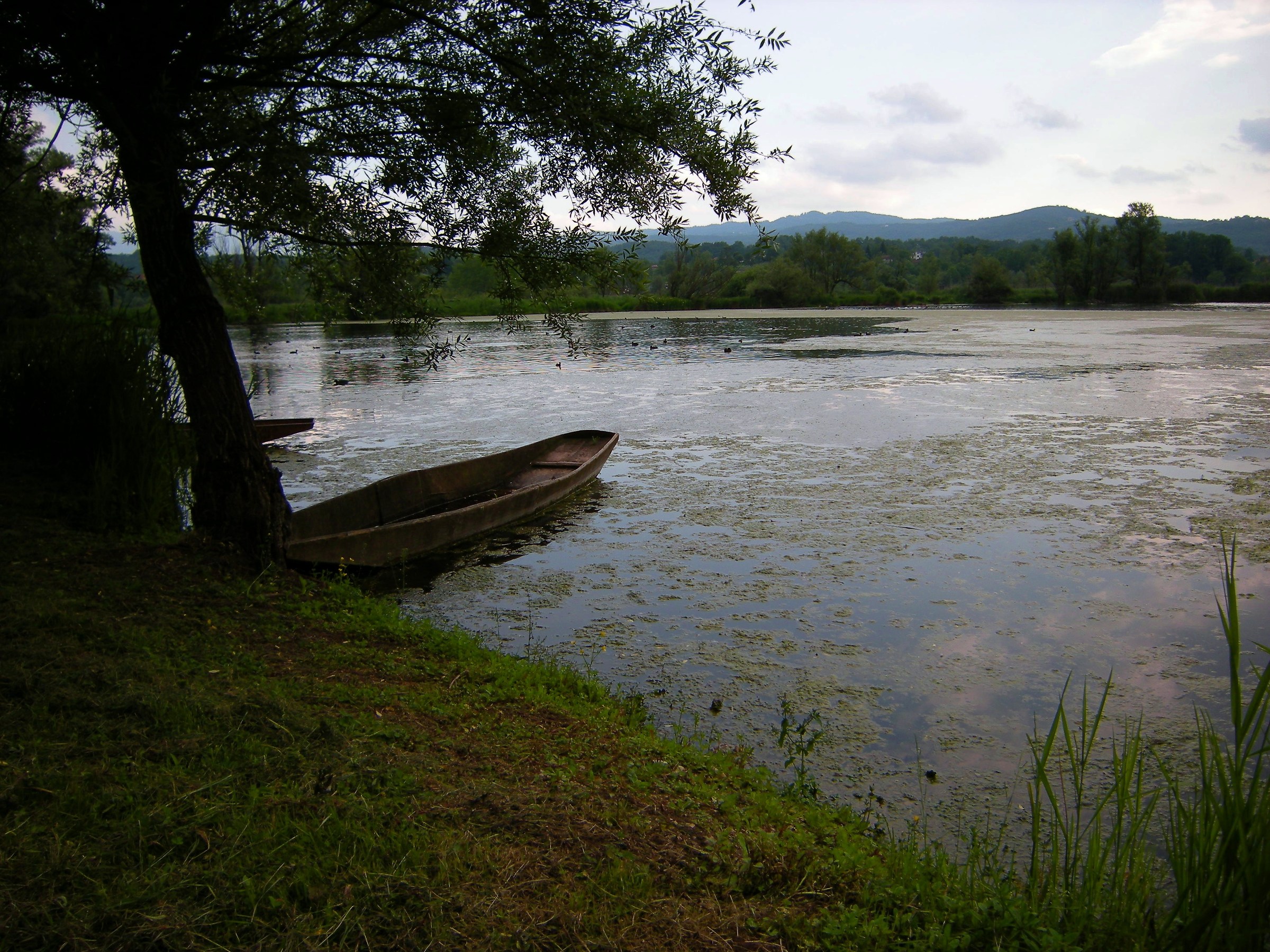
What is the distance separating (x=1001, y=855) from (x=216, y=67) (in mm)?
7448

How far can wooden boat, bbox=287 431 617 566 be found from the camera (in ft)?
23.9

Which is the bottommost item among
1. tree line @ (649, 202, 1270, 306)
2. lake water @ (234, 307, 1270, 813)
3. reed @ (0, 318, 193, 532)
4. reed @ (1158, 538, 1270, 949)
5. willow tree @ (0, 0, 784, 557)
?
lake water @ (234, 307, 1270, 813)

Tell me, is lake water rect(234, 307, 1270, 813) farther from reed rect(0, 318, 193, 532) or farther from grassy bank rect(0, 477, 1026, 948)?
reed rect(0, 318, 193, 532)

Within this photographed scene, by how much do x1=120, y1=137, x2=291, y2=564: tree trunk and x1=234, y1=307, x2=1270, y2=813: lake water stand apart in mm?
1414

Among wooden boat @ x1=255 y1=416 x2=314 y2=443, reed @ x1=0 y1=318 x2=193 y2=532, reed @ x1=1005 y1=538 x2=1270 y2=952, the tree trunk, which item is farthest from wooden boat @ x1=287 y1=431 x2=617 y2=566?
reed @ x1=1005 y1=538 x2=1270 y2=952

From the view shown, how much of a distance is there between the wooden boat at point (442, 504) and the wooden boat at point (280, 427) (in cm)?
456

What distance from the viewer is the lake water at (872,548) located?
205 inches

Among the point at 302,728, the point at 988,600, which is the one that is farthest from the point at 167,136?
the point at 988,600

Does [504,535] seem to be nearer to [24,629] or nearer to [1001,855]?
[24,629]

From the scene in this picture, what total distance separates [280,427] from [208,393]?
8092 mm

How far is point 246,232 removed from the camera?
20.5 feet

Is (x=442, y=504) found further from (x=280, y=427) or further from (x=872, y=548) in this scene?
(x=280, y=427)

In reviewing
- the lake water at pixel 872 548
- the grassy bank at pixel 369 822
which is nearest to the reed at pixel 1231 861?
the grassy bank at pixel 369 822

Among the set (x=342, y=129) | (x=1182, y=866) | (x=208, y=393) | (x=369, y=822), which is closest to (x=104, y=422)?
(x=208, y=393)
